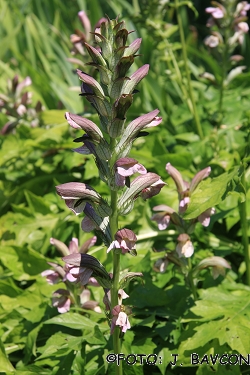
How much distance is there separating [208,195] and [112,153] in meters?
0.36

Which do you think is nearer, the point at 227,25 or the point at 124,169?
the point at 124,169

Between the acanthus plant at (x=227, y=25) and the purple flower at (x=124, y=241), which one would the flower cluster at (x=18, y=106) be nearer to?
the acanthus plant at (x=227, y=25)

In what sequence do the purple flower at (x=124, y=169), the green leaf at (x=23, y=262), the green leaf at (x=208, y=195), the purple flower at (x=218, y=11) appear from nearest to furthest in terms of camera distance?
the purple flower at (x=124, y=169), the green leaf at (x=208, y=195), the green leaf at (x=23, y=262), the purple flower at (x=218, y=11)

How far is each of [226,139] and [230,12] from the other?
2.07ft

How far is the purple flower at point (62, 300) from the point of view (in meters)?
1.75

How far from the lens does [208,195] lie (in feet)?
4.93

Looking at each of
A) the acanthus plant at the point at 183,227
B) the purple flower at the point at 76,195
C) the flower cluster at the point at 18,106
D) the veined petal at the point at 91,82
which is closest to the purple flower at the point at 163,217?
the acanthus plant at the point at 183,227

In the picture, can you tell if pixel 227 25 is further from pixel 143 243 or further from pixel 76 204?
pixel 76 204

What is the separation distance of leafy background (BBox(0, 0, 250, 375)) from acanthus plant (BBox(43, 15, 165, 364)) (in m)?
0.24

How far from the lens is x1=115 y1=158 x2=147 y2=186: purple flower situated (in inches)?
47.7

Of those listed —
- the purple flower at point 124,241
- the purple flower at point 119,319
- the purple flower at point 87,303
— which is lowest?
the purple flower at point 87,303

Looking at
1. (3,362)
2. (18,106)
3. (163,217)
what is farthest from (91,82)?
(18,106)

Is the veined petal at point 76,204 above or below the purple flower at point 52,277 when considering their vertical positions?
above

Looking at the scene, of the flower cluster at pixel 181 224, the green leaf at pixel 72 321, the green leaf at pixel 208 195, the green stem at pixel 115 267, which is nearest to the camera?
the green stem at pixel 115 267
